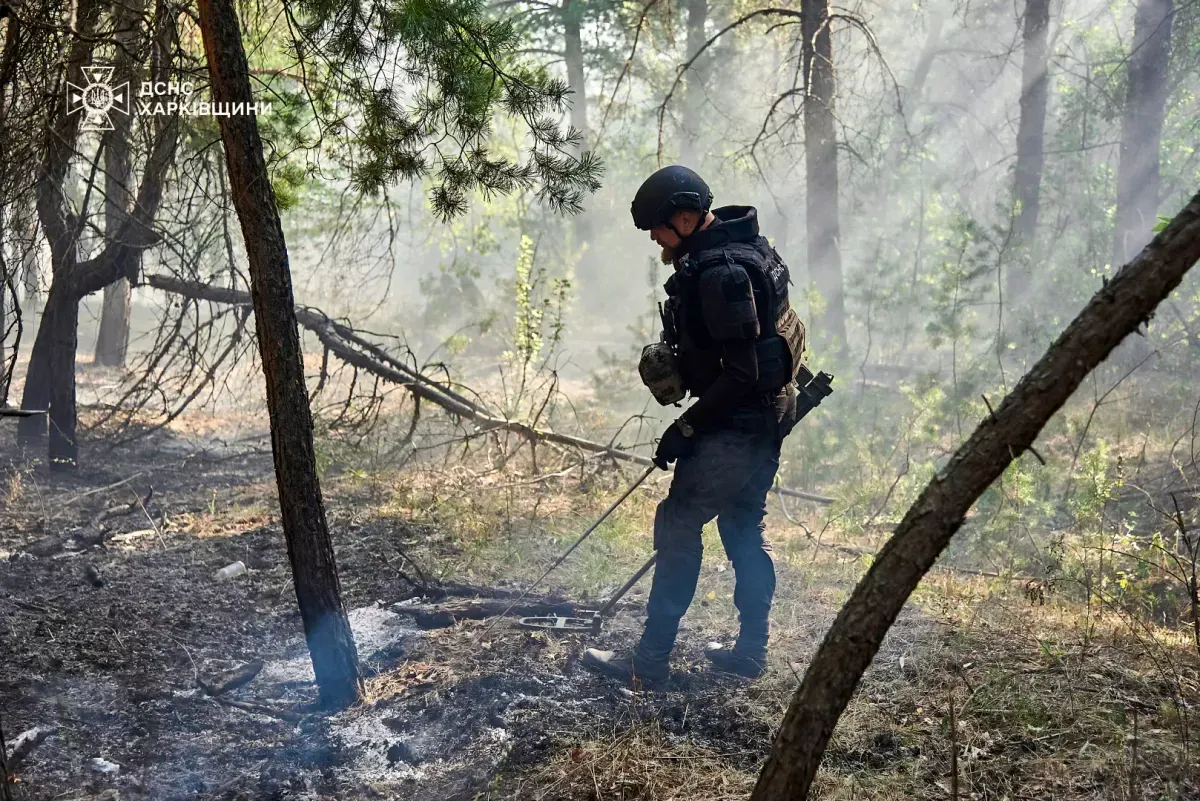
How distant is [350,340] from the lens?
714 centimetres

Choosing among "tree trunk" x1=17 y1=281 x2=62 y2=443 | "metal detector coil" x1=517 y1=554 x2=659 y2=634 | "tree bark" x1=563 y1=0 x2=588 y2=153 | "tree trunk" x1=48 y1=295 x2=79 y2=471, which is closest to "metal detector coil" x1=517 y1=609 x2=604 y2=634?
"metal detector coil" x1=517 y1=554 x2=659 y2=634

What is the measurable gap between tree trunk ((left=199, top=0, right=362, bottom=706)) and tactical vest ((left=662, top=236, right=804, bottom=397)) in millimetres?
1664

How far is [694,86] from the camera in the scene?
2045 cm

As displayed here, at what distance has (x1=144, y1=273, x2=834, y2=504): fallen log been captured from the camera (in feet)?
22.1

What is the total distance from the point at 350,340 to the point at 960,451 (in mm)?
5954

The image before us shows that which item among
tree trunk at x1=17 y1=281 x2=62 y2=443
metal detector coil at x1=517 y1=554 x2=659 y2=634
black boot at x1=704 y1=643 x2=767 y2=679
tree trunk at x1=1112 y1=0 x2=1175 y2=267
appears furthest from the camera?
tree trunk at x1=1112 y1=0 x2=1175 y2=267

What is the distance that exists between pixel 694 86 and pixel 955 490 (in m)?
20.1

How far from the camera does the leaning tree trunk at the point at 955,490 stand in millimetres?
1918

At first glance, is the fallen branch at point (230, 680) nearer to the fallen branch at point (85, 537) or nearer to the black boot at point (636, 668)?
the black boot at point (636, 668)

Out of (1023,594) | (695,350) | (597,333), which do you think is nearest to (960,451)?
(695,350)

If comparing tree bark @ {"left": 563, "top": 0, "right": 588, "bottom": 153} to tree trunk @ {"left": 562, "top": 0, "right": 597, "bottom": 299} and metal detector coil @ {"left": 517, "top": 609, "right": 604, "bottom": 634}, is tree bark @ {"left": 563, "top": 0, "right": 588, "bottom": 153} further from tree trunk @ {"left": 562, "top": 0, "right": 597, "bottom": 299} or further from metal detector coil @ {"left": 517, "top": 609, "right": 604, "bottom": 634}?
metal detector coil @ {"left": 517, "top": 609, "right": 604, "bottom": 634}

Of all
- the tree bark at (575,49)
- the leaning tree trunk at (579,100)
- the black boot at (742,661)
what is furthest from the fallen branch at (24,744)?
the tree bark at (575,49)

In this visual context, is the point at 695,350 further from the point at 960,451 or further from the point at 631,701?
the point at 960,451

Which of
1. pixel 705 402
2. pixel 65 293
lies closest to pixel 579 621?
pixel 705 402
